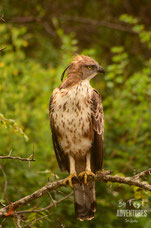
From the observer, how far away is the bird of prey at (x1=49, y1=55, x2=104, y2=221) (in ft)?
13.7

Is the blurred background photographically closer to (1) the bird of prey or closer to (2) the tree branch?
(2) the tree branch

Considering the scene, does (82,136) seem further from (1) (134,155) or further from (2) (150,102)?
(2) (150,102)

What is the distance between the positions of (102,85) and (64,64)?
6.46 feet

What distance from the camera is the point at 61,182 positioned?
3607 millimetres

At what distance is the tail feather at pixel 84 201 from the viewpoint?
434cm

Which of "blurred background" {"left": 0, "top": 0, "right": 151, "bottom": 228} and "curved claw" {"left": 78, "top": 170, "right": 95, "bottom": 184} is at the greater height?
"blurred background" {"left": 0, "top": 0, "right": 151, "bottom": 228}

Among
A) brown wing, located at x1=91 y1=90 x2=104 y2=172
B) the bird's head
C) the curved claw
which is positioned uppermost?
the bird's head

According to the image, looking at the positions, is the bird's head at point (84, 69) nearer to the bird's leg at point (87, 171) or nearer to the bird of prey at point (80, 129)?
the bird of prey at point (80, 129)

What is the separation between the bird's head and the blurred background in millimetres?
789

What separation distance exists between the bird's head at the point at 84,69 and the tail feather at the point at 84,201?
1.12m

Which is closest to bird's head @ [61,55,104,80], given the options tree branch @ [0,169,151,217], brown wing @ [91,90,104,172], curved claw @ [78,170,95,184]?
brown wing @ [91,90,104,172]

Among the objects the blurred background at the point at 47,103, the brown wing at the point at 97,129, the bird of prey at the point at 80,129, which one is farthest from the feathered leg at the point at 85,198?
the blurred background at the point at 47,103

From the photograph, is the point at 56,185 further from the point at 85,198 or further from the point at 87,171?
the point at 85,198

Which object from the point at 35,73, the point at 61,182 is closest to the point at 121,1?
the point at 35,73
